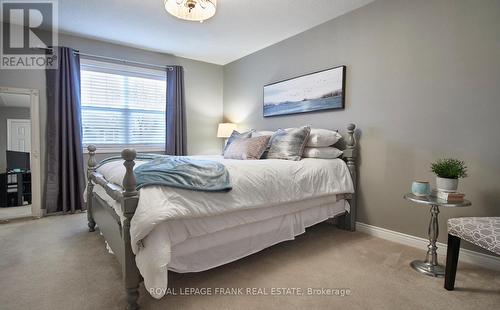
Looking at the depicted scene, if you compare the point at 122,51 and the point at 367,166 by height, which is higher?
the point at 122,51

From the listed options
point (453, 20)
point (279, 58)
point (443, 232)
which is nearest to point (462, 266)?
point (443, 232)

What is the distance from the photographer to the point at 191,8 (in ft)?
7.16

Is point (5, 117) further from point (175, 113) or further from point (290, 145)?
point (290, 145)

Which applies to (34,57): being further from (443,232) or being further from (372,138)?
(443,232)

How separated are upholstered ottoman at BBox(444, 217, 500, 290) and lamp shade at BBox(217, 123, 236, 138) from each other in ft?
10.8

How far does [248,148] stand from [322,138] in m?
0.81

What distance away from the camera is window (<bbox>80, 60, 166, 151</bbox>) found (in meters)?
3.62

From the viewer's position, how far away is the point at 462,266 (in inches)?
78.4

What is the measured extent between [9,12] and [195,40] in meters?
2.08

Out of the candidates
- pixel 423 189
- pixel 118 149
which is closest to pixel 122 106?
pixel 118 149

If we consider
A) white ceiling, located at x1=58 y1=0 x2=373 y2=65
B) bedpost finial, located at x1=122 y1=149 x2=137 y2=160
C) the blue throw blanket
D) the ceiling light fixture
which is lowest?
the blue throw blanket

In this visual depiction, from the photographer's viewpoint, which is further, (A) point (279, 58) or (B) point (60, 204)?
(A) point (279, 58)

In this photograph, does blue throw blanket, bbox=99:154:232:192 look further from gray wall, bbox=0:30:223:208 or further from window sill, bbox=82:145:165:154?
gray wall, bbox=0:30:223:208

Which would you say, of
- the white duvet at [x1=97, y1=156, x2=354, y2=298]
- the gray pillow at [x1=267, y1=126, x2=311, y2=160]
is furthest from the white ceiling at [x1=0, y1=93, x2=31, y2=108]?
the gray pillow at [x1=267, y1=126, x2=311, y2=160]
